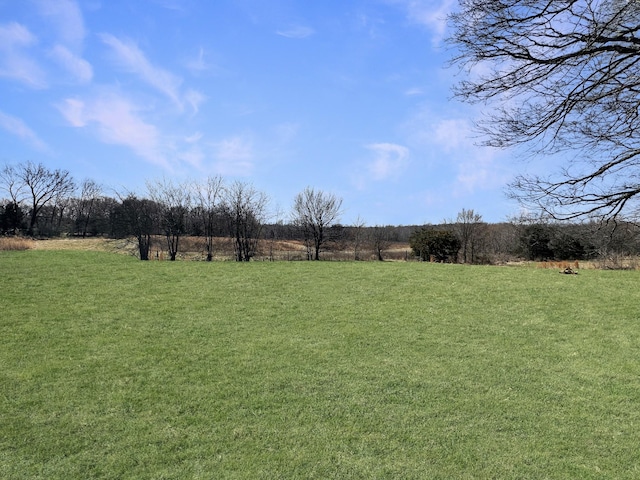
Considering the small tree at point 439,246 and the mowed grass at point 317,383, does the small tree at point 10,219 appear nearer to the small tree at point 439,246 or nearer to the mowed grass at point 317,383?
the mowed grass at point 317,383

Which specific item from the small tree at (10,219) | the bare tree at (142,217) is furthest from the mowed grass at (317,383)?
the small tree at (10,219)

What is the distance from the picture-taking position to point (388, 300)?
900cm

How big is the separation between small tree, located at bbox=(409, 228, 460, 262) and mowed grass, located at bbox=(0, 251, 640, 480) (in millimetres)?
12889

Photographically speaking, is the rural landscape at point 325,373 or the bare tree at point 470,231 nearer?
the rural landscape at point 325,373

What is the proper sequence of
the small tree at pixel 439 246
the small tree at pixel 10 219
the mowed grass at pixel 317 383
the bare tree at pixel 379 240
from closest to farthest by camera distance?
the mowed grass at pixel 317 383
the small tree at pixel 439 246
the bare tree at pixel 379 240
the small tree at pixel 10 219

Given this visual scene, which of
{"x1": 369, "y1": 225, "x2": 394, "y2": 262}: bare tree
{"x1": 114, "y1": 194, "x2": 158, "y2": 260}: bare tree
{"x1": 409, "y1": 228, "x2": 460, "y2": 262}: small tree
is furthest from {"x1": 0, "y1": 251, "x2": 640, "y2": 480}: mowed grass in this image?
{"x1": 369, "y1": 225, "x2": 394, "y2": 262}: bare tree

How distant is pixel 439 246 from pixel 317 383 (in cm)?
1924

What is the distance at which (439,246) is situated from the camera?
22734 mm

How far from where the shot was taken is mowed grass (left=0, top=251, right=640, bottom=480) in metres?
3.25

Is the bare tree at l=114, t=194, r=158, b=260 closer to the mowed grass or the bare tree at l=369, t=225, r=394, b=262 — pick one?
the mowed grass

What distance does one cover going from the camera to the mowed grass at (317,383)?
10.7ft

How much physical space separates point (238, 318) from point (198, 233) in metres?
16.0

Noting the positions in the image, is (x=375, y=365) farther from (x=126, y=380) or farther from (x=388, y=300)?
(x=388, y=300)

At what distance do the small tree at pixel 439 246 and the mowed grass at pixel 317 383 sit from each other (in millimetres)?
12889
